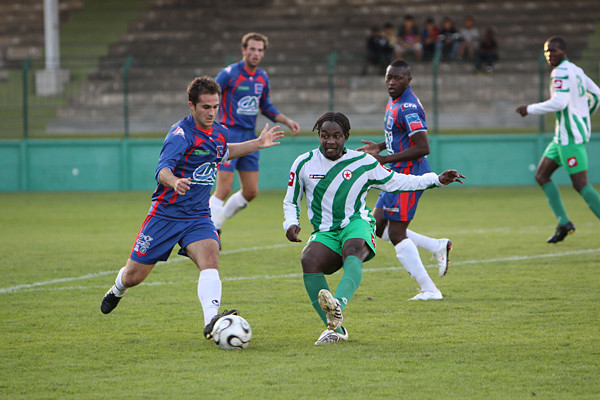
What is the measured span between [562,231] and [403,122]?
12.3 ft

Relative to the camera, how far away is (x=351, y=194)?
5648mm

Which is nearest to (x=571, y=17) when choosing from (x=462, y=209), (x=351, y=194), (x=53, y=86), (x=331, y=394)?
(x=462, y=209)

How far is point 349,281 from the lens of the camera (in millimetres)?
5262

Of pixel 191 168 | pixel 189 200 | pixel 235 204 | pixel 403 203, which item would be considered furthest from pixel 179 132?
pixel 235 204

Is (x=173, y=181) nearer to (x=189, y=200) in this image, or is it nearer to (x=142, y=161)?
(x=189, y=200)

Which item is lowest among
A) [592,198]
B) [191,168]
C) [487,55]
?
[592,198]

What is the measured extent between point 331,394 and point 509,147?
1537 centimetres

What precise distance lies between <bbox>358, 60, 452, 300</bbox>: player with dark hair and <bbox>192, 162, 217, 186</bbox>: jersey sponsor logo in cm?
149

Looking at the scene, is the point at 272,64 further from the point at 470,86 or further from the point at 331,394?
the point at 331,394

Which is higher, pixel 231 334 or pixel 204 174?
pixel 204 174

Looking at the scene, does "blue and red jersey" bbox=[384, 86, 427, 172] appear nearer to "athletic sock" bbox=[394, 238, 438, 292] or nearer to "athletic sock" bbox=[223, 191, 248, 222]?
"athletic sock" bbox=[394, 238, 438, 292]

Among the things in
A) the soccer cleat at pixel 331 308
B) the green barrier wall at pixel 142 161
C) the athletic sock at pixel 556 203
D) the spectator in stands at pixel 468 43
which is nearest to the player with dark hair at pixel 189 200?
the soccer cleat at pixel 331 308

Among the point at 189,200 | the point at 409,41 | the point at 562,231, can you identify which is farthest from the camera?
the point at 409,41

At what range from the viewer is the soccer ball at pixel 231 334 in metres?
5.09
